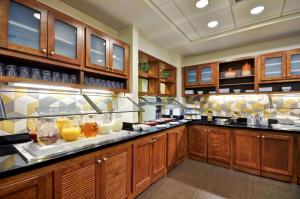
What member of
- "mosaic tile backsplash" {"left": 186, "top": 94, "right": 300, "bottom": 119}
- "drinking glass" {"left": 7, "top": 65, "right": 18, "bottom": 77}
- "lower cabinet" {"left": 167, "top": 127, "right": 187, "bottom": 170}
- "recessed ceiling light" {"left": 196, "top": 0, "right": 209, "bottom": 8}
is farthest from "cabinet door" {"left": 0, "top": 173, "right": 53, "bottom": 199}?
"mosaic tile backsplash" {"left": 186, "top": 94, "right": 300, "bottom": 119}

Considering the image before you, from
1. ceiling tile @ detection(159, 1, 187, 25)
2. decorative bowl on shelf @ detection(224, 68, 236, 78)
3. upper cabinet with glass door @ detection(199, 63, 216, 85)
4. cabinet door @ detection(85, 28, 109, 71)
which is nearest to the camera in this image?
cabinet door @ detection(85, 28, 109, 71)

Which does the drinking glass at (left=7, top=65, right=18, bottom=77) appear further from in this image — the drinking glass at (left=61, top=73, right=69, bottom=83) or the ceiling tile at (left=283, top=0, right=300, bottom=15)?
the ceiling tile at (left=283, top=0, right=300, bottom=15)

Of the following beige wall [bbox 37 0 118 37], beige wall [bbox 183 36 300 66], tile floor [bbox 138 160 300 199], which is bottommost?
tile floor [bbox 138 160 300 199]

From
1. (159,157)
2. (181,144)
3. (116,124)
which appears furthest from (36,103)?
(181,144)

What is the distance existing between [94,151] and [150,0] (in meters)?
2.00

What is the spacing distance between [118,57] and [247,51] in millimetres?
2953

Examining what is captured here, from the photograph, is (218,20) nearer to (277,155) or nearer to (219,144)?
(219,144)

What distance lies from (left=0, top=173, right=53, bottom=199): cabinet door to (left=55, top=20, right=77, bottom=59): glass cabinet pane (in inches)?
48.5

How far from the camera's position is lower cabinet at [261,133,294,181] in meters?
2.44

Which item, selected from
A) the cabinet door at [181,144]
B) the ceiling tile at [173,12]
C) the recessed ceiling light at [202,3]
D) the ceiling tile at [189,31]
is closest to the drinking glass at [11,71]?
the ceiling tile at [173,12]

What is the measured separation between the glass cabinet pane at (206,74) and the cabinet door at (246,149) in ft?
4.62

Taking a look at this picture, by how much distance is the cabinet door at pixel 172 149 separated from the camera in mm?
2698

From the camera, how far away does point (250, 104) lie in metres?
3.42

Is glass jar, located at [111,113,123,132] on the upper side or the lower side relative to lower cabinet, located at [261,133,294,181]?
upper
